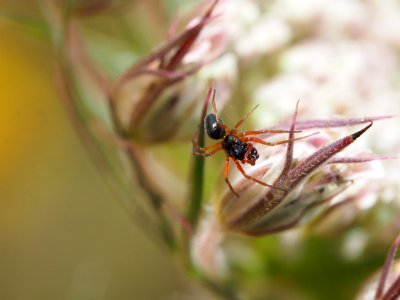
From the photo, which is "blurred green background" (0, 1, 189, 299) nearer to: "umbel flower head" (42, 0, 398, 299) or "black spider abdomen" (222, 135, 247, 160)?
"umbel flower head" (42, 0, 398, 299)

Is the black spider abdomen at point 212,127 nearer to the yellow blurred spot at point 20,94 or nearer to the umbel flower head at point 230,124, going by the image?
the umbel flower head at point 230,124

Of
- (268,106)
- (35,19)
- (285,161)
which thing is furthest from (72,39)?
(285,161)

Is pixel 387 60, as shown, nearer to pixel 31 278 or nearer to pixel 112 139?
pixel 112 139

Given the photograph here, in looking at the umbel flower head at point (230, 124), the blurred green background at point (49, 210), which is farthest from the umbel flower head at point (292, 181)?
the blurred green background at point (49, 210)

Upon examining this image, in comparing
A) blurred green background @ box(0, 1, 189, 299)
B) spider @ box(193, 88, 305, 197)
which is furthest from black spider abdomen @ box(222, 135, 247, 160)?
blurred green background @ box(0, 1, 189, 299)

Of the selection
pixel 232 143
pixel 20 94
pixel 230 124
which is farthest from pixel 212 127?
pixel 20 94

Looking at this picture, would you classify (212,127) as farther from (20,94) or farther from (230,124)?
(20,94)
